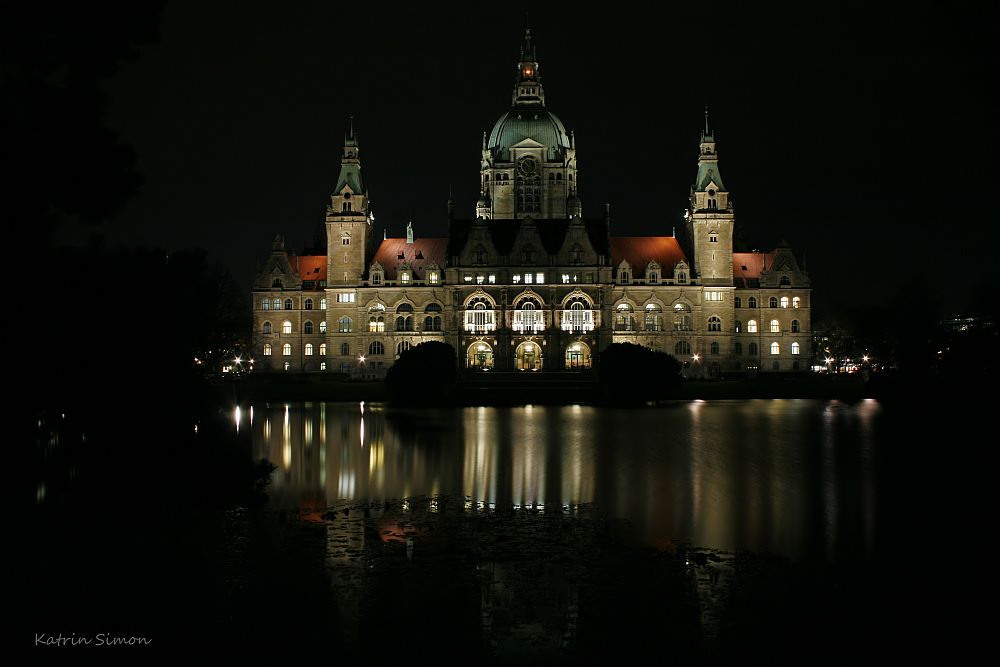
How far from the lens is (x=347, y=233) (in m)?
99.0

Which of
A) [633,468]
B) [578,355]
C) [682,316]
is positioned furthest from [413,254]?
[633,468]

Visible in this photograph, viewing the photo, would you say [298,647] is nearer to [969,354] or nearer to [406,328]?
[969,354]

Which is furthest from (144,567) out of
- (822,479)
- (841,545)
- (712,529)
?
(822,479)

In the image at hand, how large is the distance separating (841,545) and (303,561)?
9.01 meters

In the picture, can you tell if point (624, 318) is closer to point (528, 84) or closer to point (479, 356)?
point (479, 356)

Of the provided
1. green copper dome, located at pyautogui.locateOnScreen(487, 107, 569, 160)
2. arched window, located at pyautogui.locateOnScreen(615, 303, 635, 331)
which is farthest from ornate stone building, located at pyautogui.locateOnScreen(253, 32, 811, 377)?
green copper dome, located at pyautogui.locateOnScreen(487, 107, 569, 160)

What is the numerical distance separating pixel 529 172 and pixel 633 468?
88.3m

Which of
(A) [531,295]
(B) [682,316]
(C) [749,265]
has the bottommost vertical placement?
(B) [682,316]

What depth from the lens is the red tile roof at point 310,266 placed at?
339 ft

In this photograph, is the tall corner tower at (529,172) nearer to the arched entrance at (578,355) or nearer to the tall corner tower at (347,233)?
the tall corner tower at (347,233)

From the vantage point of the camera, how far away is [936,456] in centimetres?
2931

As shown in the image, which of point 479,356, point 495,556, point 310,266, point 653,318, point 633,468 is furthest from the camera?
point 310,266

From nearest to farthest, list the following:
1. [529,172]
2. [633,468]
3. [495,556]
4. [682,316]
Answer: [495,556]
[633,468]
[682,316]
[529,172]

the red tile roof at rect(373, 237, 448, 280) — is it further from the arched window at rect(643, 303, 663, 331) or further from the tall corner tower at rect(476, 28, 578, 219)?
the arched window at rect(643, 303, 663, 331)
